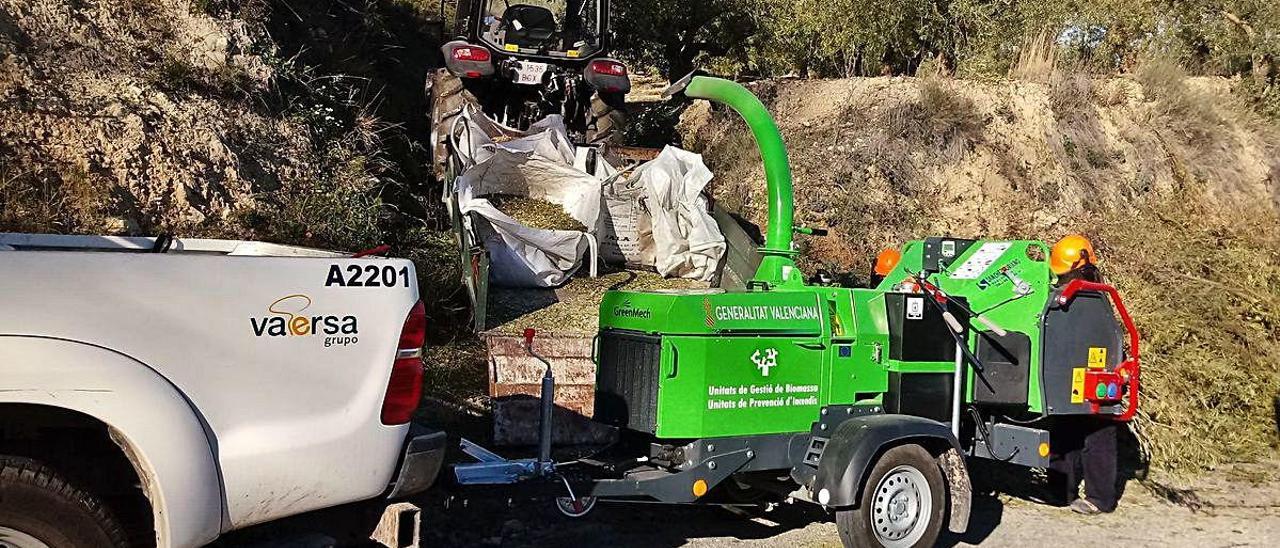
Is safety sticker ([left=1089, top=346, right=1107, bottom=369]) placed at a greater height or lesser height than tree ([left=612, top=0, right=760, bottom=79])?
lesser

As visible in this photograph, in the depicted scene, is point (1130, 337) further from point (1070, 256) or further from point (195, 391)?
point (195, 391)

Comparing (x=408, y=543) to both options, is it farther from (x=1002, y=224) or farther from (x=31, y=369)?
(x=1002, y=224)

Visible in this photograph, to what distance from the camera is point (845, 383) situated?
568 cm

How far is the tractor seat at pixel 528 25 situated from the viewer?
1114 centimetres

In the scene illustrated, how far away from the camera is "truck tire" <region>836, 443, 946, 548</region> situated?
534 cm

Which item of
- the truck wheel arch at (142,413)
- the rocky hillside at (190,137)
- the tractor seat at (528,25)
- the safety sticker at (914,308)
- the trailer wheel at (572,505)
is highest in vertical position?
the tractor seat at (528,25)

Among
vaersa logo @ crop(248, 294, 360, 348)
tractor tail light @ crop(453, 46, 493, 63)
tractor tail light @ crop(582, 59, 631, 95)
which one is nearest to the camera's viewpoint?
vaersa logo @ crop(248, 294, 360, 348)

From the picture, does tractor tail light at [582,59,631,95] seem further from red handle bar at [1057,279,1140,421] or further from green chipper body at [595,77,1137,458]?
red handle bar at [1057,279,1140,421]

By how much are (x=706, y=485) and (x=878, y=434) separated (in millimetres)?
945

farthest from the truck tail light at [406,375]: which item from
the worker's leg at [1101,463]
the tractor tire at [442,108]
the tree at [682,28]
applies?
the tree at [682,28]

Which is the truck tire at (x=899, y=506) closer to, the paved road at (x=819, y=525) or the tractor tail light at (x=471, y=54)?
the paved road at (x=819, y=525)

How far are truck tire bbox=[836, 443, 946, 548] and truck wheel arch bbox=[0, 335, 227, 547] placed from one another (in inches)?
126

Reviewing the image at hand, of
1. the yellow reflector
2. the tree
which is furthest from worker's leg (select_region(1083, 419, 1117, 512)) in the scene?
the tree

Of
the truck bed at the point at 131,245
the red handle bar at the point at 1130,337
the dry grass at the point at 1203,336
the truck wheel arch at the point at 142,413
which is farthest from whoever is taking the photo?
the dry grass at the point at 1203,336
